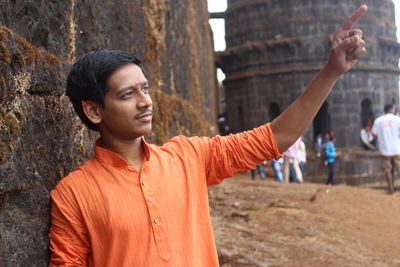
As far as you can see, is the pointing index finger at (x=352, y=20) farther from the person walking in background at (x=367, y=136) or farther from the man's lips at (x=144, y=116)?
the person walking in background at (x=367, y=136)

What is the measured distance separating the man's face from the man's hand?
71 centimetres

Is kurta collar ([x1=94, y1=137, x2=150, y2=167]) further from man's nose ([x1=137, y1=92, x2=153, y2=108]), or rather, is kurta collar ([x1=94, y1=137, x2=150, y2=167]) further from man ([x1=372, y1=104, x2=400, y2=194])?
man ([x1=372, y1=104, x2=400, y2=194])

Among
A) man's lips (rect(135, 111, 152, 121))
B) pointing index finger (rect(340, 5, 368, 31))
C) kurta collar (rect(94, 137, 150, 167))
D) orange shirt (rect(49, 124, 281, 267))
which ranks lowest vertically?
orange shirt (rect(49, 124, 281, 267))

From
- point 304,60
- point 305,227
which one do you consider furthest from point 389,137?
point 304,60

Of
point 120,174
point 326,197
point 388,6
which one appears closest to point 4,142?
point 120,174

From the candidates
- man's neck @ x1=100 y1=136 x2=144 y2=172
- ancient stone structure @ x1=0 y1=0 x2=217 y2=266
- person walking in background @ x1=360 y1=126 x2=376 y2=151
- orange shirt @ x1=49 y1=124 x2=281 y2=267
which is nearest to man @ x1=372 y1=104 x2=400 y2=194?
ancient stone structure @ x1=0 y1=0 x2=217 y2=266

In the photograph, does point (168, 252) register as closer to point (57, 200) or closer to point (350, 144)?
point (57, 200)

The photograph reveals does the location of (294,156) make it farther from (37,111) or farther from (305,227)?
(37,111)

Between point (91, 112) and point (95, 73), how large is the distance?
0.48 ft

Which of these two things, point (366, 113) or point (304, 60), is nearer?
point (304, 60)

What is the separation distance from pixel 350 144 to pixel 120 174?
17329mm

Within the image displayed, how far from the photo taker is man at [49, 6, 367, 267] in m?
1.64

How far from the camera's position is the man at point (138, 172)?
64.6 inches

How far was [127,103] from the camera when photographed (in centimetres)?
174
